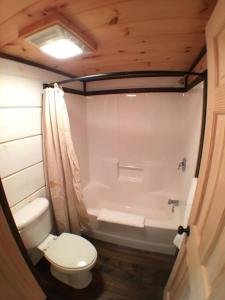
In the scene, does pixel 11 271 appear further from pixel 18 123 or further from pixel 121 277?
pixel 121 277

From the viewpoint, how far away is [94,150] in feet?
8.73

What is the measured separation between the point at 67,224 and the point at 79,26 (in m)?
1.84

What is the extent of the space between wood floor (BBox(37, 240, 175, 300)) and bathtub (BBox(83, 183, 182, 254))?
12 cm

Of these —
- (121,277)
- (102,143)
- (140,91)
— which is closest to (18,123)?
(102,143)

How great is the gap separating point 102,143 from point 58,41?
1.71 m

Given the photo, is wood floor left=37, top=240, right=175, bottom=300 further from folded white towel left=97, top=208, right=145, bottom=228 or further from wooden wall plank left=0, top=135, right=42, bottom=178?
wooden wall plank left=0, top=135, right=42, bottom=178

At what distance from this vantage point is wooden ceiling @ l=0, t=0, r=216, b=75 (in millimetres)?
707

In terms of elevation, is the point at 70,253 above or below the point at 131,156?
below

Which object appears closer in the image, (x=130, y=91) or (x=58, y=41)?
(x=58, y=41)

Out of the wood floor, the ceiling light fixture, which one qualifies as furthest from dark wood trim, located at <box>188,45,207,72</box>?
the wood floor

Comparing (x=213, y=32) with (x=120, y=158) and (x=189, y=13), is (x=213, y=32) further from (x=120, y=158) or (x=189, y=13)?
(x=120, y=158)

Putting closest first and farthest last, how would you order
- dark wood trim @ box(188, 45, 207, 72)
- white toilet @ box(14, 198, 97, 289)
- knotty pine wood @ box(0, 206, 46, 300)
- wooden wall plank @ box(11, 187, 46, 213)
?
knotty pine wood @ box(0, 206, 46, 300)
dark wood trim @ box(188, 45, 207, 72)
white toilet @ box(14, 198, 97, 289)
wooden wall plank @ box(11, 187, 46, 213)

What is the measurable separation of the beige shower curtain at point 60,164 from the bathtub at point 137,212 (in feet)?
1.02

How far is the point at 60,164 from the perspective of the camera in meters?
1.69
